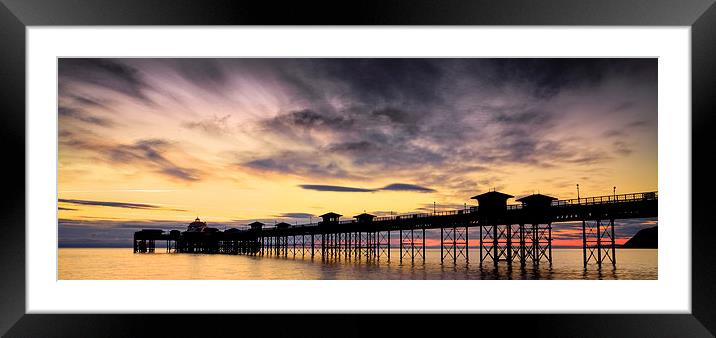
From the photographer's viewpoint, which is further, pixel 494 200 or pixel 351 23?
pixel 494 200

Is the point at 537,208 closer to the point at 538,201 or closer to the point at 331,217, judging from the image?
the point at 538,201

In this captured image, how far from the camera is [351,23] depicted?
7.31m

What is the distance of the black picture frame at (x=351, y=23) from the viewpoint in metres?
7.11

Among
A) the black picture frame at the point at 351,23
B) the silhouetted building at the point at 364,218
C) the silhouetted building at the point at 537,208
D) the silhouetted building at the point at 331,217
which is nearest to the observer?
the black picture frame at the point at 351,23

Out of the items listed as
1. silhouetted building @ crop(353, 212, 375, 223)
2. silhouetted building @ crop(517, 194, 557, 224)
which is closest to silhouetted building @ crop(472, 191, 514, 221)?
silhouetted building @ crop(517, 194, 557, 224)

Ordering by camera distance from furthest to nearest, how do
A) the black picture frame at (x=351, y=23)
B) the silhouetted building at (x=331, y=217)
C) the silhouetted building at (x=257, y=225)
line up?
the silhouetted building at (x=257, y=225) → the silhouetted building at (x=331, y=217) → the black picture frame at (x=351, y=23)

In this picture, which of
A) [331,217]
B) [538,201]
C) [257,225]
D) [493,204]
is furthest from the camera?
[257,225]

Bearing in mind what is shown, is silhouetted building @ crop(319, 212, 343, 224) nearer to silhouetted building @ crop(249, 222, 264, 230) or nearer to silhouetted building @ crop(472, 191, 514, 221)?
silhouetted building @ crop(249, 222, 264, 230)

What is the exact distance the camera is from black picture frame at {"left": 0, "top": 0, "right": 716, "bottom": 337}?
711 cm

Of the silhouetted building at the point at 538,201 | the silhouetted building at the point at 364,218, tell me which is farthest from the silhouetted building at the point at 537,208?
the silhouetted building at the point at 364,218

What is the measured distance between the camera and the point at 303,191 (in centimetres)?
2364

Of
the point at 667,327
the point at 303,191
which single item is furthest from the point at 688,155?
the point at 303,191

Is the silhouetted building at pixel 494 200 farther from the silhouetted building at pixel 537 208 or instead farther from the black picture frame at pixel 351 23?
the black picture frame at pixel 351 23

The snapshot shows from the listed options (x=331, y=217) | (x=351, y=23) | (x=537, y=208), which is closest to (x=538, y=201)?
(x=537, y=208)
